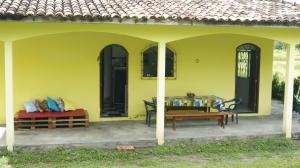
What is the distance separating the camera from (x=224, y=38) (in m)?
14.3

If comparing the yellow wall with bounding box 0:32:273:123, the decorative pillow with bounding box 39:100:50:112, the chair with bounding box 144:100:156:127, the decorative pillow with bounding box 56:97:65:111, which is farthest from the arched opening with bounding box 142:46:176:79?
the decorative pillow with bounding box 39:100:50:112

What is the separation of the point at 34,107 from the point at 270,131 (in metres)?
6.65

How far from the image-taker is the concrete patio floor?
428 inches

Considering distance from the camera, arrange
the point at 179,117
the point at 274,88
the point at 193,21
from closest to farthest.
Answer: the point at 193,21 < the point at 179,117 < the point at 274,88

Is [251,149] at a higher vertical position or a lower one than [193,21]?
lower

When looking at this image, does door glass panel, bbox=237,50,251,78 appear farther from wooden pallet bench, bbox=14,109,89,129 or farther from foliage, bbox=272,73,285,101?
wooden pallet bench, bbox=14,109,89,129

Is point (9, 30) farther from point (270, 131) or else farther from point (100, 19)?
point (270, 131)

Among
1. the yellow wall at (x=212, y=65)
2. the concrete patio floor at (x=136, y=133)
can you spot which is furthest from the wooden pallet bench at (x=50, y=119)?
the yellow wall at (x=212, y=65)

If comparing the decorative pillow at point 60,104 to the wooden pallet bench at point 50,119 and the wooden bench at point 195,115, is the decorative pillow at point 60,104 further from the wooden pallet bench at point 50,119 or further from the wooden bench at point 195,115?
the wooden bench at point 195,115

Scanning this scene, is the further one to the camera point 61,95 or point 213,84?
point 213,84

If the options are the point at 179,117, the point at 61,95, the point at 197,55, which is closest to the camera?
the point at 179,117

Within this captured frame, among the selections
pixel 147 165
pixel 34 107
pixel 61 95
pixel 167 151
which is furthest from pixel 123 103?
pixel 147 165

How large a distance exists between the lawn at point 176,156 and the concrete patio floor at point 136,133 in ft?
0.84

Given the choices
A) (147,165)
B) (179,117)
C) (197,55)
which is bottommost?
(147,165)
